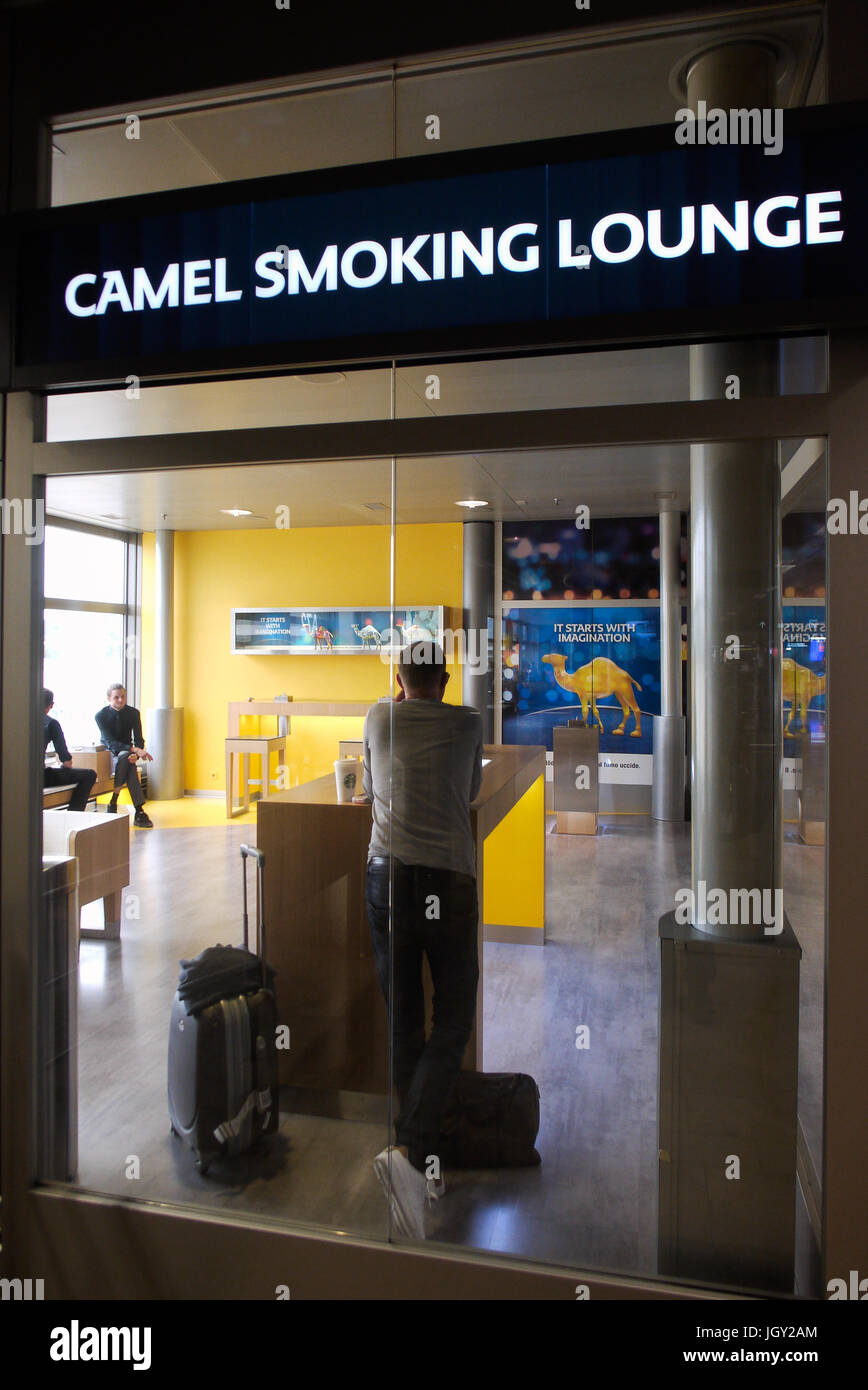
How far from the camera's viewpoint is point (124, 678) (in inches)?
114

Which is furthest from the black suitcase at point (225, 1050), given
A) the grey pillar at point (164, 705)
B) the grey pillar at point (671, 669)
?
the grey pillar at point (671, 669)

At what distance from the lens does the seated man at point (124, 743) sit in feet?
9.18

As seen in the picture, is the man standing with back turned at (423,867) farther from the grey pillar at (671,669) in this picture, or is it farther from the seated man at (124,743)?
the seated man at (124,743)

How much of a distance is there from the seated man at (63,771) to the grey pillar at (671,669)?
1825 mm

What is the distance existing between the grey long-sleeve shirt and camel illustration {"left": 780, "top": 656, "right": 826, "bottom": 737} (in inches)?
33.9

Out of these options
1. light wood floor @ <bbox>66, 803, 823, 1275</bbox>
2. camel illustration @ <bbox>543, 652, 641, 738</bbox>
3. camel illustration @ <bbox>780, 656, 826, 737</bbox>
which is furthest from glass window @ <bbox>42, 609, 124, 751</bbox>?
camel illustration @ <bbox>780, 656, 826, 737</bbox>

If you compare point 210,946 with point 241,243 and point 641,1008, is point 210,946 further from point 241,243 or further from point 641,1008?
point 241,243

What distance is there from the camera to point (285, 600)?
291 cm

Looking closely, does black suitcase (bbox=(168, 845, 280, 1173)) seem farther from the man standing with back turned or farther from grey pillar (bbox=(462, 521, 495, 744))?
grey pillar (bbox=(462, 521, 495, 744))

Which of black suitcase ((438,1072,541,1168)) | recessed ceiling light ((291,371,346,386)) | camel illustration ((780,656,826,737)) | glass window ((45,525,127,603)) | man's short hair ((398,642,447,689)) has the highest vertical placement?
recessed ceiling light ((291,371,346,386))

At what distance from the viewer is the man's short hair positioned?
100 inches
